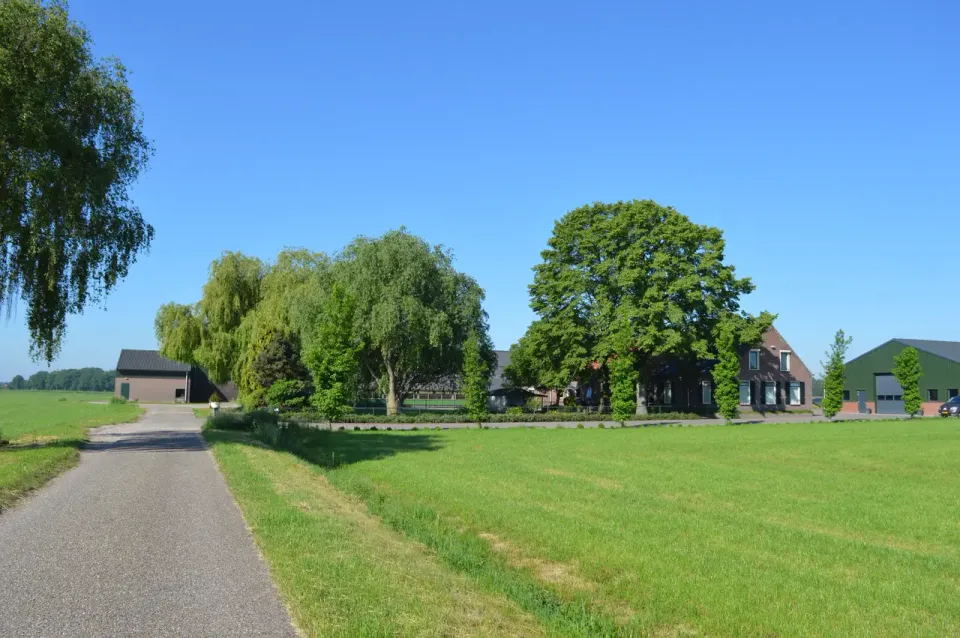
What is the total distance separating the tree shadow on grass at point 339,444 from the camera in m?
22.1

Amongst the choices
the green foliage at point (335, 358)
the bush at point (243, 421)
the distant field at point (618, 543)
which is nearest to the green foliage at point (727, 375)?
the green foliage at point (335, 358)

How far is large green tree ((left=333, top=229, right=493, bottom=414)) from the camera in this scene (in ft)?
138

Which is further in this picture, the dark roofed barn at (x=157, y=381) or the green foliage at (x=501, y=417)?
the dark roofed barn at (x=157, y=381)

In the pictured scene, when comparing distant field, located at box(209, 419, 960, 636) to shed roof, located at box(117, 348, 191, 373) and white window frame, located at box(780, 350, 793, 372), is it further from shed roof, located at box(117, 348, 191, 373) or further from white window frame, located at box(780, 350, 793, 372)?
shed roof, located at box(117, 348, 191, 373)

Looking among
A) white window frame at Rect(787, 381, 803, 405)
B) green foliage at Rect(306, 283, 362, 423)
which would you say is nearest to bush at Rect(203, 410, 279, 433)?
green foliage at Rect(306, 283, 362, 423)

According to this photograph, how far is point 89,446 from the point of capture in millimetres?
22109

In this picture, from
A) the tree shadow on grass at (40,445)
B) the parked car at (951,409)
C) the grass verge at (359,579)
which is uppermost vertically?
the parked car at (951,409)

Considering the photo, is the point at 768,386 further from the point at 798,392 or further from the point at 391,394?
the point at 391,394

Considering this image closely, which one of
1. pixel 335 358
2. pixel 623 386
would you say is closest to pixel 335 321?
pixel 335 358

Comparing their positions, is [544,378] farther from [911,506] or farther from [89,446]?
[911,506]

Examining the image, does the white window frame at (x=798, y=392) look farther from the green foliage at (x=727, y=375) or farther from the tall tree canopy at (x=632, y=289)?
the green foliage at (x=727, y=375)

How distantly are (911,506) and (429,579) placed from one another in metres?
10.4

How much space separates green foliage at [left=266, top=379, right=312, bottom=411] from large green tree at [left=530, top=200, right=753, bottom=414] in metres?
17.4

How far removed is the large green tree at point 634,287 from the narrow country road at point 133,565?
37.5 meters
